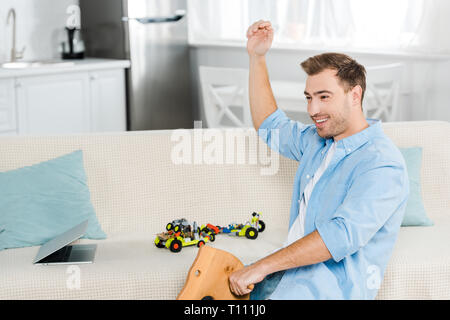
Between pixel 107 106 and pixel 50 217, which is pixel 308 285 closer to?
pixel 50 217

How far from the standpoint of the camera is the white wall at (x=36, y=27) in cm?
443

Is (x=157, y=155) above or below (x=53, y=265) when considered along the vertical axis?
above

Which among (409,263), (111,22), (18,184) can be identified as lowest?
(409,263)

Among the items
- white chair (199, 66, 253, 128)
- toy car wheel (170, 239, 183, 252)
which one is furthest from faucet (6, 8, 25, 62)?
toy car wheel (170, 239, 183, 252)

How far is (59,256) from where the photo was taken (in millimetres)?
2068

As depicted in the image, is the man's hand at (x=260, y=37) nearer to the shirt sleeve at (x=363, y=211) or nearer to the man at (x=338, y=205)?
the man at (x=338, y=205)

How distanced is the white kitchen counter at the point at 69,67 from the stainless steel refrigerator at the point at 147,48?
11 cm

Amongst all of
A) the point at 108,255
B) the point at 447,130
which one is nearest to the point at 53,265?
the point at 108,255

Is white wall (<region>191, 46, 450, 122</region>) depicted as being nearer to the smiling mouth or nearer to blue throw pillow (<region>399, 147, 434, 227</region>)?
blue throw pillow (<region>399, 147, 434, 227</region>)

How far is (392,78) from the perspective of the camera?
144 inches

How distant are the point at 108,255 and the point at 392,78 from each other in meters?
2.18

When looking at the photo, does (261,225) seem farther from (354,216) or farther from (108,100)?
(108,100)

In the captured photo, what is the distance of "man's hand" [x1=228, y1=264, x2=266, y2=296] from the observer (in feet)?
5.44

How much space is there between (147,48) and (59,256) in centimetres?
291
